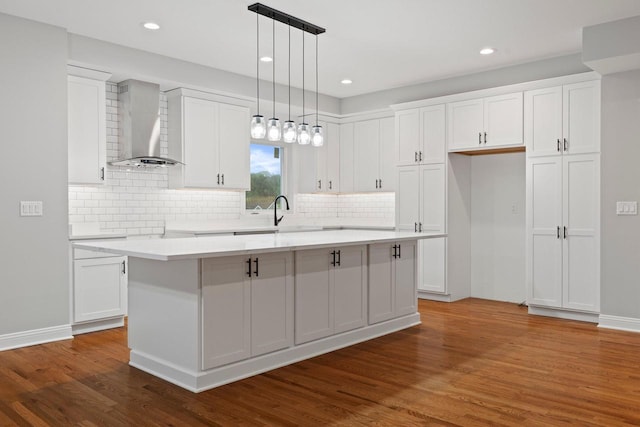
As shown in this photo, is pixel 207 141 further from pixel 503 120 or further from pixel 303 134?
pixel 503 120

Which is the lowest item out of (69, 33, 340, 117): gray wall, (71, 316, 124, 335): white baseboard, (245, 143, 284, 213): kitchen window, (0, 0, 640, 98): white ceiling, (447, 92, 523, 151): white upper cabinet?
(71, 316, 124, 335): white baseboard

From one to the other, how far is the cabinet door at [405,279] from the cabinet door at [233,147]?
2.47m

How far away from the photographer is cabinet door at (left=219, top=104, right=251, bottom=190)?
6.32 meters

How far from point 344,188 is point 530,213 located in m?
2.95

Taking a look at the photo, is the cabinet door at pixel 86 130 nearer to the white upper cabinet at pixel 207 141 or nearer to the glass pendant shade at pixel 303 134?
the white upper cabinet at pixel 207 141

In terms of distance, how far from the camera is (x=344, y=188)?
310 inches

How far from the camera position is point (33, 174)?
179 inches

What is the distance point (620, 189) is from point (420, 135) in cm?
243

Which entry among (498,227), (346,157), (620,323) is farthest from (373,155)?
(620,323)

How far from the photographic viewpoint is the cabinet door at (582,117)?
5195 millimetres

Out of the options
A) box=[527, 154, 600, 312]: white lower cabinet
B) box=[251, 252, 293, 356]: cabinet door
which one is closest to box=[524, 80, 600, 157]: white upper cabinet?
box=[527, 154, 600, 312]: white lower cabinet

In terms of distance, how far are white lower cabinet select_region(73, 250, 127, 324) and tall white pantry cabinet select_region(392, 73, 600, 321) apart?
3621 millimetres

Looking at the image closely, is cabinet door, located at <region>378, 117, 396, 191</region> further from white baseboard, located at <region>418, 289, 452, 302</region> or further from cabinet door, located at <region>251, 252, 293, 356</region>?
cabinet door, located at <region>251, 252, 293, 356</region>

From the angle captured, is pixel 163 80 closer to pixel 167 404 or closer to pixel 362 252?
pixel 362 252
